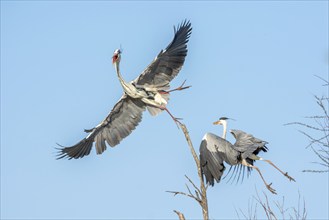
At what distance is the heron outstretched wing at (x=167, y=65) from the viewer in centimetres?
1361

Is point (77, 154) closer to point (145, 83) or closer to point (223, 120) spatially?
point (145, 83)

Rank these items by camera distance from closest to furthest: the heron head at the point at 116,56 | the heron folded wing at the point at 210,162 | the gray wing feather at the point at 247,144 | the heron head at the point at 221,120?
the heron folded wing at the point at 210,162, the gray wing feather at the point at 247,144, the heron head at the point at 221,120, the heron head at the point at 116,56

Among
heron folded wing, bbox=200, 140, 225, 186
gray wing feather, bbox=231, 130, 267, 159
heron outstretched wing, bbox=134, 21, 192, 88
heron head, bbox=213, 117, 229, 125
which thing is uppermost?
heron outstretched wing, bbox=134, 21, 192, 88

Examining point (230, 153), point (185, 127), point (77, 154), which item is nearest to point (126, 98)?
point (77, 154)

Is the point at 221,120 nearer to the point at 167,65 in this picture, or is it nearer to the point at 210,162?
the point at 167,65

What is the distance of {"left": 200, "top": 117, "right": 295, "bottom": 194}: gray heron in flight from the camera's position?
10077 millimetres

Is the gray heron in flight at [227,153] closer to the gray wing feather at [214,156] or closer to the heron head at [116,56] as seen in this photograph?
the gray wing feather at [214,156]

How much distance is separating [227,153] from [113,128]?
4.27m

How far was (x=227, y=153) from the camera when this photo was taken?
1051 cm

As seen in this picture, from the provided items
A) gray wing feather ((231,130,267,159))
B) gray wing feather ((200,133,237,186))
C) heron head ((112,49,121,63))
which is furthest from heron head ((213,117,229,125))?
heron head ((112,49,121,63))

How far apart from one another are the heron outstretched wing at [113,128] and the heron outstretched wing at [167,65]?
59 centimetres

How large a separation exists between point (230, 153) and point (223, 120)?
2.50 meters

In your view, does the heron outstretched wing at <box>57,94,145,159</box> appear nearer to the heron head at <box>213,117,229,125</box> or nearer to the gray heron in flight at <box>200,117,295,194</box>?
the heron head at <box>213,117,229,125</box>

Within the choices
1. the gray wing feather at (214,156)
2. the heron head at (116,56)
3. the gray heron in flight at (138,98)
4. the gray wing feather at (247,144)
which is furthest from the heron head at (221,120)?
the heron head at (116,56)
